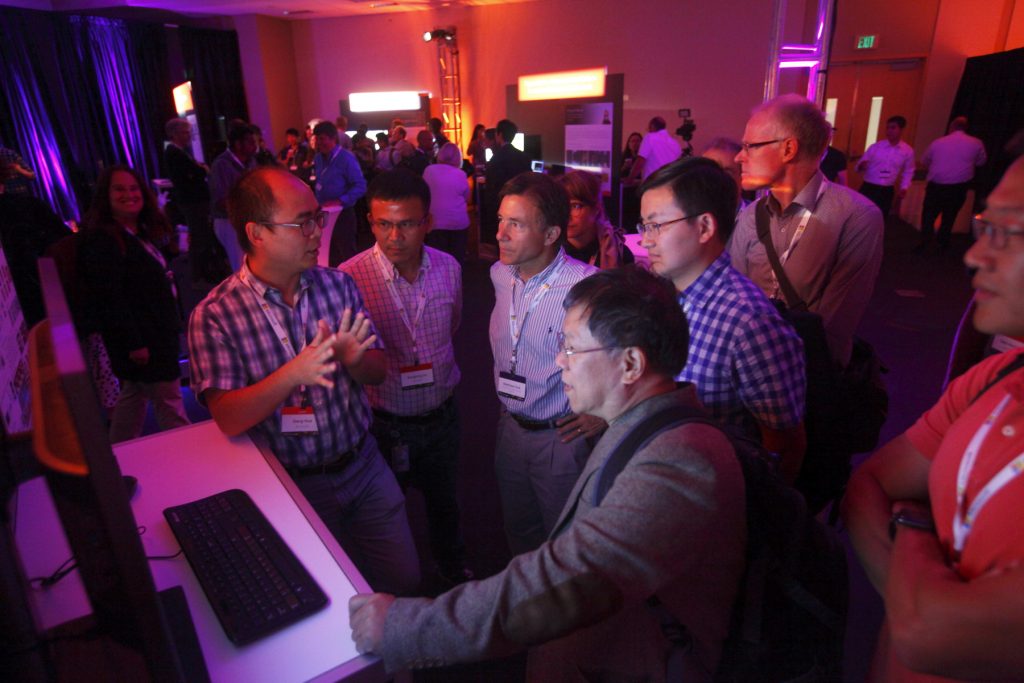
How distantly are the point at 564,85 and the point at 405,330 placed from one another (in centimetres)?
794

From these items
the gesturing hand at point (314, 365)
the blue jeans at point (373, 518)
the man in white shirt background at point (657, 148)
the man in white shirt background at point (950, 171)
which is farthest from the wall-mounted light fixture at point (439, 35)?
the gesturing hand at point (314, 365)

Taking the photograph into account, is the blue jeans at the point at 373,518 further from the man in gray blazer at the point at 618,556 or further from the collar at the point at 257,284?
the man in gray blazer at the point at 618,556

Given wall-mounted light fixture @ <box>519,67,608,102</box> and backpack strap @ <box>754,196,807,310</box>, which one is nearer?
backpack strap @ <box>754,196,807,310</box>

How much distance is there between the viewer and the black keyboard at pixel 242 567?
1.12m

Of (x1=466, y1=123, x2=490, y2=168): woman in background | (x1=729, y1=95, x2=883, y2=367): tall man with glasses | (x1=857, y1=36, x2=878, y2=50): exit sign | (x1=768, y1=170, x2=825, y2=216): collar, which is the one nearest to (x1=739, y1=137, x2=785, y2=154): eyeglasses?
(x1=729, y1=95, x2=883, y2=367): tall man with glasses

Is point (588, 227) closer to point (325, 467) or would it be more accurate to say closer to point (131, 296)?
point (325, 467)

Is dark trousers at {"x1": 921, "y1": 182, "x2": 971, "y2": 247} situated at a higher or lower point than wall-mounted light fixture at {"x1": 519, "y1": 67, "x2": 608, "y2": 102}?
lower

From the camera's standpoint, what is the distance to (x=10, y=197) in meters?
3.44

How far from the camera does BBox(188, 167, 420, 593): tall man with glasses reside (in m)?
1.54

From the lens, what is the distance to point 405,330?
2.08 metres

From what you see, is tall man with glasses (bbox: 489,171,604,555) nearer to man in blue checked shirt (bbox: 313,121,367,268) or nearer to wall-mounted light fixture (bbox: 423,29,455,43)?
man in blue checked shirt (bbox: 313,121,367,268)

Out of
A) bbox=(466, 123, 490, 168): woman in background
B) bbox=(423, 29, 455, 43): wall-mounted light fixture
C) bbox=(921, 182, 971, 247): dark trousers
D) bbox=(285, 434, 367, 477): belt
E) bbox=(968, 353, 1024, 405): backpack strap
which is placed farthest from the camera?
bbox=(423, 29, 455, 43): wall-mounted light fixture

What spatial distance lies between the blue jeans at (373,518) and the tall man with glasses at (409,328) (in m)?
0.28

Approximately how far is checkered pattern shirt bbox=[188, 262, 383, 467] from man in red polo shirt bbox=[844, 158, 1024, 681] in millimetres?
1267
